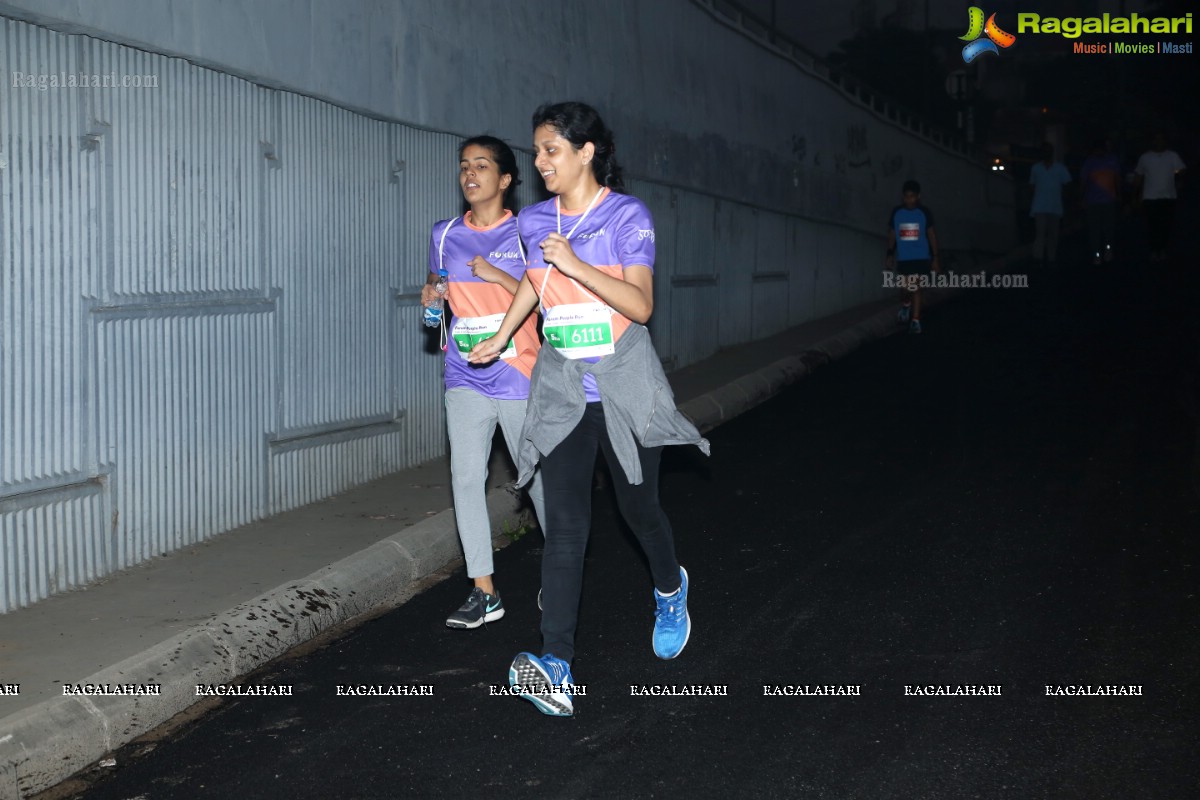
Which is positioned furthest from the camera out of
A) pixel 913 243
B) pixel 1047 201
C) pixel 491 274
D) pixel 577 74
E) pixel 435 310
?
pixel 1047 201

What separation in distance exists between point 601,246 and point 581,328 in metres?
0.30

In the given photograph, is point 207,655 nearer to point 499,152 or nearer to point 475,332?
point 475,332

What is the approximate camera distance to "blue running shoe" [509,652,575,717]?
4742 mm

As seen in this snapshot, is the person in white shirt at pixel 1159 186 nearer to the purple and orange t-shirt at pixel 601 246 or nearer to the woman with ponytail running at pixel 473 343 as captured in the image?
the woman with ponytail running at pixel 473 343

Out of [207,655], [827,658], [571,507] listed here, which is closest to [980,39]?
[827,658]

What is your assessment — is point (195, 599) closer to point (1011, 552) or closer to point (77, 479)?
point (77, 479)

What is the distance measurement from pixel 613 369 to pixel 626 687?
1.17 meters

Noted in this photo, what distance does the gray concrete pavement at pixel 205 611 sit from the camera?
15.2 ft

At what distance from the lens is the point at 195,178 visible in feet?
22.8

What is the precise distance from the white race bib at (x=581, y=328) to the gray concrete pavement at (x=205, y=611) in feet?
5.99

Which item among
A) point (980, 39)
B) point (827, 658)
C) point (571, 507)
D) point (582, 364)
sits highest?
point (980, 39)

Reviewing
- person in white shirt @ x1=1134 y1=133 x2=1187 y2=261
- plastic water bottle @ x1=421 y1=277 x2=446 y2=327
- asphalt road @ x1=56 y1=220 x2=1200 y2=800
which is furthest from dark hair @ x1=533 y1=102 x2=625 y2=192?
person in white shirt @ x1=1134 y1=133 x2=1187 y2=261

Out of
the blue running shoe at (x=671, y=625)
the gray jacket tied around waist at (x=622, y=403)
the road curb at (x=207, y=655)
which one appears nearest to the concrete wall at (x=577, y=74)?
the road curb at (x=207, y=655)

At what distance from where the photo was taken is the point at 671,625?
5477mm
